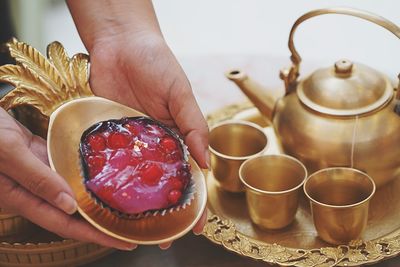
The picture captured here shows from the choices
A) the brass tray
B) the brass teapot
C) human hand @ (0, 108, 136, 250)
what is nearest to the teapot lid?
the brass teapot

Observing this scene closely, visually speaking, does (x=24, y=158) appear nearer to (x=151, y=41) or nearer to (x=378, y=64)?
(x=151, y=41)

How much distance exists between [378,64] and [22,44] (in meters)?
1.08

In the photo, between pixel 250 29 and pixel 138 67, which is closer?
pixel 138 67

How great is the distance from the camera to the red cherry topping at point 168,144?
Result: 2.46ft

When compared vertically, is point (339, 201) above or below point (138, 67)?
below

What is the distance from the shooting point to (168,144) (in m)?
0.75

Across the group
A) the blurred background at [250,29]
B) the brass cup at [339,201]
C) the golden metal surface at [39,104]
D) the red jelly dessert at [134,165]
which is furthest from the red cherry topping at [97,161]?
the blurred background at [250,29]

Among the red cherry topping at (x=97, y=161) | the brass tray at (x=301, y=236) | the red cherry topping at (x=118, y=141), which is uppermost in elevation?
the red cherry topping at (x=118, y=141)

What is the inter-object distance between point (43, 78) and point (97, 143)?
171 mm

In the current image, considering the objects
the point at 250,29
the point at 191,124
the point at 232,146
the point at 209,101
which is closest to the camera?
the point at 191,124

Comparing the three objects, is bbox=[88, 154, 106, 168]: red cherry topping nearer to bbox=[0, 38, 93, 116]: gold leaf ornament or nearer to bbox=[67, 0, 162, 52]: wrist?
bbox=[0, 38, 93, 116]: gold leaf ornament

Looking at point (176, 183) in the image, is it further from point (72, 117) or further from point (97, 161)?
point (72, 117)

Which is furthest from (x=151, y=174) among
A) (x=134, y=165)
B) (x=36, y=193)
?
(x=36, y=193)

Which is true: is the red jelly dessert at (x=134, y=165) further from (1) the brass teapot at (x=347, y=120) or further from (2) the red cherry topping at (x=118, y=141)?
(1) the brass teapot at (x=347, y=120)
